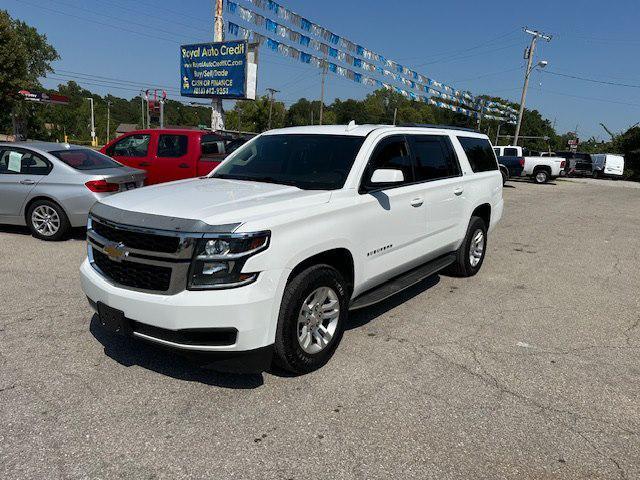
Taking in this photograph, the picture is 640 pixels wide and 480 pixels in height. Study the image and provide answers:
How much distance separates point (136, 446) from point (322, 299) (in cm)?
153

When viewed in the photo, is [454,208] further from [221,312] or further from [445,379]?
[221,312]

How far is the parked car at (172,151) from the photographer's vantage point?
9.60 metres

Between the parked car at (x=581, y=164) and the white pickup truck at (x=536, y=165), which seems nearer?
the white pickup truck at (x=536, y=165)

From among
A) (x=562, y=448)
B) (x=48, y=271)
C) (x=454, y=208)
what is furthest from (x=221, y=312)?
(x=48, y=271)

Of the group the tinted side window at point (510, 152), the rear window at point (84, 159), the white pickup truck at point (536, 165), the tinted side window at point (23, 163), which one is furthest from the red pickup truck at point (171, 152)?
the tinted side window at point (510, 152)

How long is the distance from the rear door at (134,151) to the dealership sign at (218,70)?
776 centimetres

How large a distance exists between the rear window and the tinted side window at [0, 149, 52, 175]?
0.81ft

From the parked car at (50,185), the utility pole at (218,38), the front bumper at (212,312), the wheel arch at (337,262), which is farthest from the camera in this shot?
the utility pole at (218,38)

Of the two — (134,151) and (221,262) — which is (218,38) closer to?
(134,151)

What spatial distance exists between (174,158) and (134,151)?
1.12 meters

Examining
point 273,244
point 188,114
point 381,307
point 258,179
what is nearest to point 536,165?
point 381,307

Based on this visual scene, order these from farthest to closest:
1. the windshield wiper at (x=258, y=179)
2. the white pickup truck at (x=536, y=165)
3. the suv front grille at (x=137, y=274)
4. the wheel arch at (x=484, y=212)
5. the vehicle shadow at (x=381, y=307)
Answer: the white pickup truck at (x=536, y=165) < the wheel arch at (x=484, y=212) < the vehicle shadow at (x=381, y=307) < the windshield wiper at (x=258, y=179) < the suv front grille at (x=137, y=274)

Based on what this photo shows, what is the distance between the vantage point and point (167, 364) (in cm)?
367

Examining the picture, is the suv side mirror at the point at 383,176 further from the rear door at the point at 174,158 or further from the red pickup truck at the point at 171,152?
the rear door at the point at 174,158
